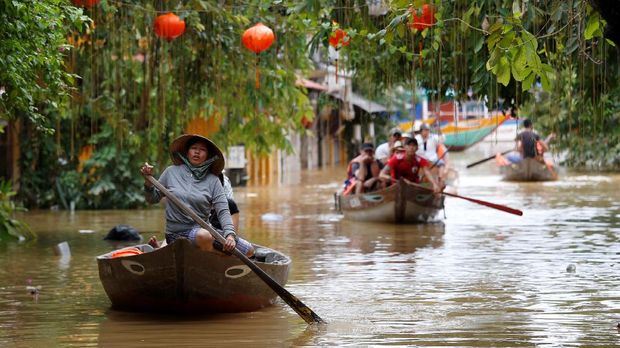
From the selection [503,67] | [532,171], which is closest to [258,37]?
[503,67]

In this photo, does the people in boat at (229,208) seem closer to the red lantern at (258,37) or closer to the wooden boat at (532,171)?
the red lantern at (258,37)

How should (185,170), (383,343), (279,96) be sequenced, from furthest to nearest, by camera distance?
(279,96)
(185,170)
(383,343)

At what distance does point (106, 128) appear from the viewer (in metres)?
27.2

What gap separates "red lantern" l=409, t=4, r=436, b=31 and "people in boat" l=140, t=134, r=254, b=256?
2.06m

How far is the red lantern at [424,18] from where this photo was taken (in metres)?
11.8

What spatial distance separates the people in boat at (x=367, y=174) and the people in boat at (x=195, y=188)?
12086 millimetres

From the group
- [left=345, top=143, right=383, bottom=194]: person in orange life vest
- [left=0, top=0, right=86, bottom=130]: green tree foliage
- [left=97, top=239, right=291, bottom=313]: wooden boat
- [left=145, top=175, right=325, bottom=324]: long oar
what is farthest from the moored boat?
[left=145, top=175, right=325, bottom=324]: long oar

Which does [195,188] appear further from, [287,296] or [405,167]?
[405,167]

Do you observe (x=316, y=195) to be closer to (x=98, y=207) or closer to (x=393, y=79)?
(x=98, y=207)

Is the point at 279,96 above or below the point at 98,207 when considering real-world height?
above

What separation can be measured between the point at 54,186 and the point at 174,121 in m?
6.02

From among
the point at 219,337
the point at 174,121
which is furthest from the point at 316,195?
the point at 219,337

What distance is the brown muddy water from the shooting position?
37.3 feet

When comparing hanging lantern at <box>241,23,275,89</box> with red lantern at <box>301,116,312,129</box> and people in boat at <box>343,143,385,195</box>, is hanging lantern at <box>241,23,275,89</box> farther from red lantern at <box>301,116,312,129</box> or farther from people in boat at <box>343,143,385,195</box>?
red lantern at <box>301,116,312,129</box>
